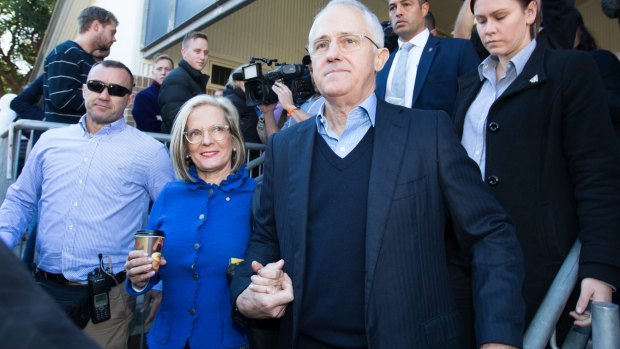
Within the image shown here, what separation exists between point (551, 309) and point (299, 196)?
861 mm

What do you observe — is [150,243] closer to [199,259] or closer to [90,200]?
[199,259]

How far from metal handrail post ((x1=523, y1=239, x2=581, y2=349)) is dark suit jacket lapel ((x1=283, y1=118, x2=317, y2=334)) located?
2.34 feet

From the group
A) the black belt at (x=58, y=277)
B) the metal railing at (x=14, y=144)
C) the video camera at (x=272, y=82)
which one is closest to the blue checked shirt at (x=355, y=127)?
the black belt at (x=58, y=277)

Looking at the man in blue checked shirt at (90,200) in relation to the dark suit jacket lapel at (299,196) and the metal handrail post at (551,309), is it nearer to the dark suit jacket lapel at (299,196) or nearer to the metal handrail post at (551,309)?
the dark suit jacket lapel at (299,196)

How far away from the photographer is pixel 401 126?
5.15 feet

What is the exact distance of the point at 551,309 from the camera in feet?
4.54

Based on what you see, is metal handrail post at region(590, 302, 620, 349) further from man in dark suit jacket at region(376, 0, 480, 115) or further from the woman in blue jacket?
man in dark suit jacket at region(376, 0, 480, 115)

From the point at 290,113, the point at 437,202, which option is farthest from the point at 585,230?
the point at 290,113

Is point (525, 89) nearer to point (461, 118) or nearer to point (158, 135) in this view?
point (461, 118)

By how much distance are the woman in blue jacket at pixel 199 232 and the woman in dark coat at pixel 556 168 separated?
118 cm

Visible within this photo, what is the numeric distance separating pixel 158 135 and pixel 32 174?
1.12 m

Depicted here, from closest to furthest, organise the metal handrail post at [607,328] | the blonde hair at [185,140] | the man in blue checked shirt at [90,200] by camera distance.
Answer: the metal handrail post at [607,328] < the blonde hair at [185,140] < the man in blue checked shirt at [90,200]

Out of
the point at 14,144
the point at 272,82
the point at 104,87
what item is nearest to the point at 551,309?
the point at 104,87

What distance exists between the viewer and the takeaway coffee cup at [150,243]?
1.86 m
